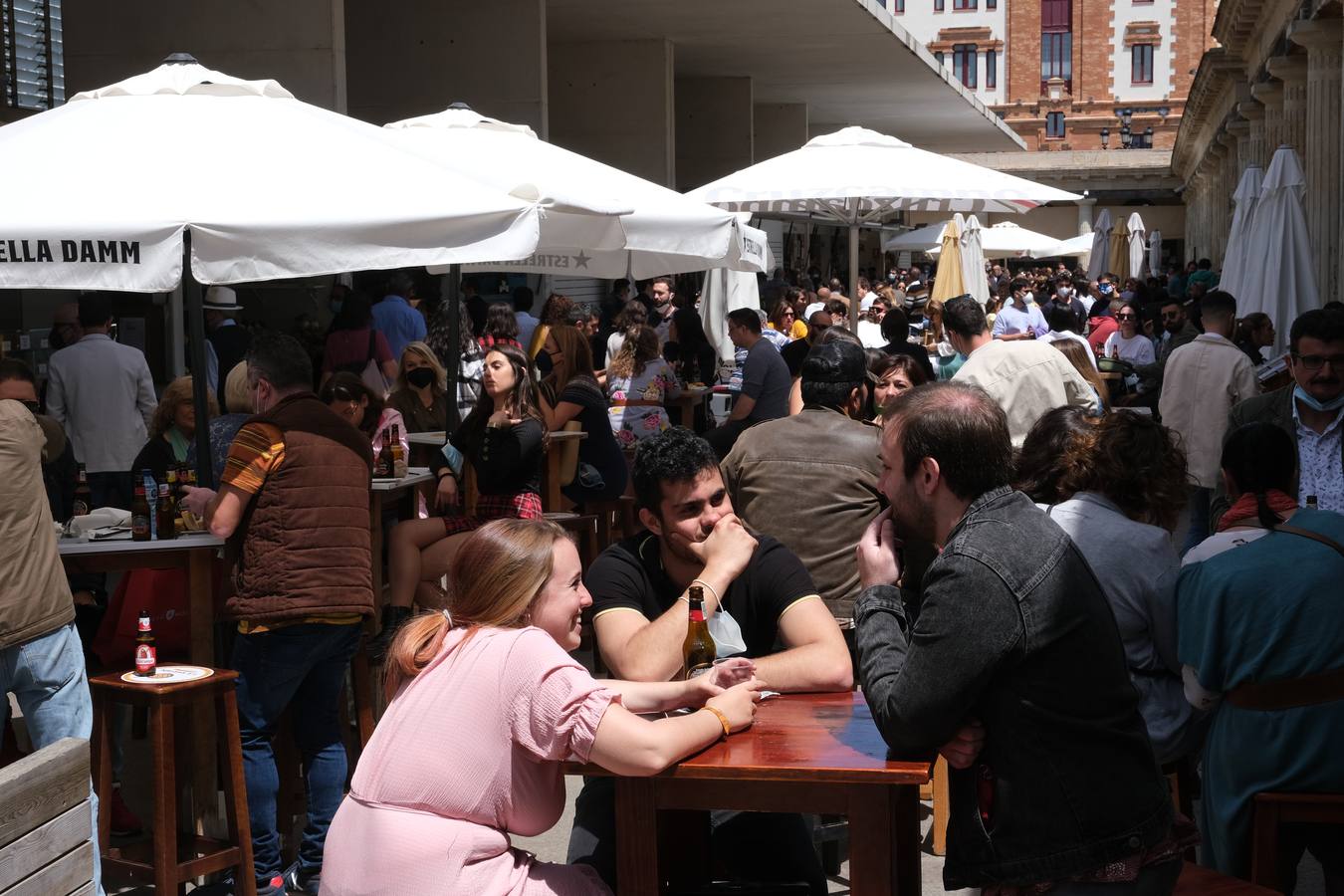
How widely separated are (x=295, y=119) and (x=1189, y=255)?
55.9m

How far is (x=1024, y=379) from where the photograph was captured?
26.4ft

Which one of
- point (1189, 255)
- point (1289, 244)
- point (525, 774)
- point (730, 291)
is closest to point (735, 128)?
point (730, 291)

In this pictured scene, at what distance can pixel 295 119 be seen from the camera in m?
5.66

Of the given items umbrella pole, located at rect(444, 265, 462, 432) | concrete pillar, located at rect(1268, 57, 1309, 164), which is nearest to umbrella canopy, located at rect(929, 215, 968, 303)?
concrete pillar, located at rect(1268, 57, 1309, 164)

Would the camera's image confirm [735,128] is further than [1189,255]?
No

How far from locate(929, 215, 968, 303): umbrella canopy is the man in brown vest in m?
15.6

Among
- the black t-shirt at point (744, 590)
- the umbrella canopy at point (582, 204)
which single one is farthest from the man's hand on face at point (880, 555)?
the umbrella canopy at point (582, 204)

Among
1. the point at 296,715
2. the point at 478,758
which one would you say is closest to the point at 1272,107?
the point at 296,715

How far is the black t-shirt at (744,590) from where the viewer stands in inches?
161

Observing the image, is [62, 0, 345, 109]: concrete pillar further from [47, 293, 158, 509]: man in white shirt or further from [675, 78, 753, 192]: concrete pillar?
[675, 78, 753, 192]: concrete pillar

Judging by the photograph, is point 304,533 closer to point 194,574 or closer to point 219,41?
point 194,574

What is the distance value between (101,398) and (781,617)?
22.0 ft

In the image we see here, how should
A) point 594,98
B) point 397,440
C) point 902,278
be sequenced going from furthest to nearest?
point 902,278 < point 594,98 < point 397,440

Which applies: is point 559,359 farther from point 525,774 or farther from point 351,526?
point 525,774
